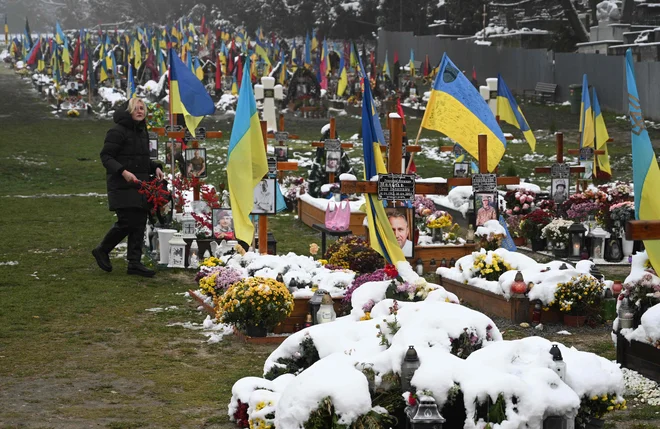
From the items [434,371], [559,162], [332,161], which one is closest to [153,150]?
[332,161]

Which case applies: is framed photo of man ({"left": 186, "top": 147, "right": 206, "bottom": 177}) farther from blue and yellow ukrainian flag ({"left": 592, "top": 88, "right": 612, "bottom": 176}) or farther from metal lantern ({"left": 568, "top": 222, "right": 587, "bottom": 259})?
blue and yellow ukrainian flag ({"left": 592, "top": 88, "right": 612, "bottom": 176})

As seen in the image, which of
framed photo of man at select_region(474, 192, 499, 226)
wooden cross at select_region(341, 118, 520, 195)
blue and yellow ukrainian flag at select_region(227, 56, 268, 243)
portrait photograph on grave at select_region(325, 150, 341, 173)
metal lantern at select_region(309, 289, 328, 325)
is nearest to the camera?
wooden cross at select_region(341, 118, 520, 195)

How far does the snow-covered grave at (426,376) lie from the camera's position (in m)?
7.53

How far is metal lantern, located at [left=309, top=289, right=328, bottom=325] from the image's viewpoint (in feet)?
39.1

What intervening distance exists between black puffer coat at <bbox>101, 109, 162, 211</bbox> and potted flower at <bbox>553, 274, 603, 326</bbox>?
526cm

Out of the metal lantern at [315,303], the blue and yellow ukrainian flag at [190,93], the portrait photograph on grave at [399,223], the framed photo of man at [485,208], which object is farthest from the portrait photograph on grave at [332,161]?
the metal lantern at [315,303]

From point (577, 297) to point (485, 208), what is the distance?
2.83 metres

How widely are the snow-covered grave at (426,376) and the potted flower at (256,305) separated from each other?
2.50 metres

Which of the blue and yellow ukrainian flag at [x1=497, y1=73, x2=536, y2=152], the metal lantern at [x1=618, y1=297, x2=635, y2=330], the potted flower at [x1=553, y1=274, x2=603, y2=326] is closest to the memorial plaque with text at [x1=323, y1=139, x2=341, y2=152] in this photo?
the blue and yellow ukrainian flag at [x1=497, y1=73, x2=536, y2=152]

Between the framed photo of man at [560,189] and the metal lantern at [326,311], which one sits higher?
the metal lantern at [326,311]

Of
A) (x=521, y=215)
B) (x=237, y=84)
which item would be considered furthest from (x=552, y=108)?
(x=521, y=215)

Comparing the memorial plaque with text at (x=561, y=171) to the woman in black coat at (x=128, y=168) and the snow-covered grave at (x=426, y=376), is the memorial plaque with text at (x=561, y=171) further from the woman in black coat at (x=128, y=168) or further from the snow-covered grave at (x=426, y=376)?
the snow-covered grave at (x=426, y=376)

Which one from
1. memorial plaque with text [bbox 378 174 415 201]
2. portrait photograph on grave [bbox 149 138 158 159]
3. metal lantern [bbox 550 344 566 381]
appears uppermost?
memorial plaque with text [bbox 378 174 415 201]

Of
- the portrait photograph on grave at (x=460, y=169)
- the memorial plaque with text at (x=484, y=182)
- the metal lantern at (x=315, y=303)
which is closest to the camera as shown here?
the metal lantern at (x=315, y=303)
